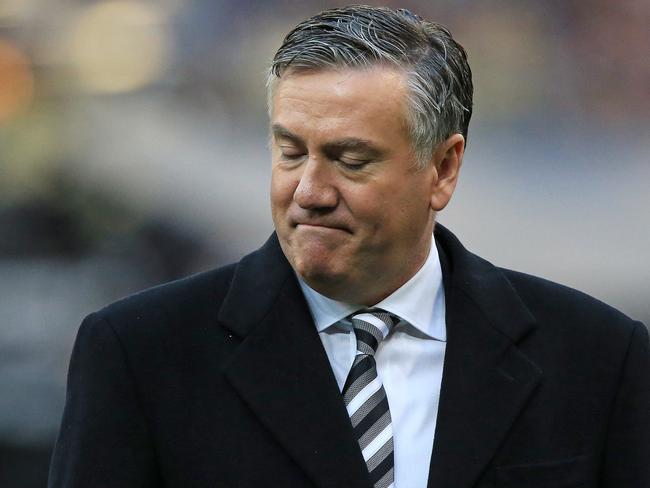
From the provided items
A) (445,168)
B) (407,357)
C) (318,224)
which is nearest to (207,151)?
(445,168)

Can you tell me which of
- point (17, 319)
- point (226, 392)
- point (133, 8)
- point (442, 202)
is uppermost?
point (133, 8)

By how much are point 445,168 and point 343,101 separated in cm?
36

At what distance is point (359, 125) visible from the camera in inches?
94.8

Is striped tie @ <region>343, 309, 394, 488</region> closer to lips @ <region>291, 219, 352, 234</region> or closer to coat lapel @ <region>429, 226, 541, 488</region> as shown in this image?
coat lapel @ <region>429, 226, 541, 488</region>

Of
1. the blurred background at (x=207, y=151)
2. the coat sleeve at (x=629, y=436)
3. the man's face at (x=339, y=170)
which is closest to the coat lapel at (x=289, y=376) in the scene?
the man's face at (x=339, y=170)

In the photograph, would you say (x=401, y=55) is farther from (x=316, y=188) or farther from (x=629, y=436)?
(x=629, y=436)

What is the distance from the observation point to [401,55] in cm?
253

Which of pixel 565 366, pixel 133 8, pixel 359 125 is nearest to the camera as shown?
pixel 359 125

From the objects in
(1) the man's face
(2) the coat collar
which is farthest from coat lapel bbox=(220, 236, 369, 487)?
(1) the man's face

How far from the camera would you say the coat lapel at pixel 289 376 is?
243cm

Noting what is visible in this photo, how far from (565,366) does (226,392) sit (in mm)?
698

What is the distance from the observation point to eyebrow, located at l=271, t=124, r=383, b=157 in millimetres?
2393

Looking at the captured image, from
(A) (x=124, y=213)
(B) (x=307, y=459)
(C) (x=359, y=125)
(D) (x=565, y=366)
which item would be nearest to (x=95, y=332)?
(B) (x=307, y=459)

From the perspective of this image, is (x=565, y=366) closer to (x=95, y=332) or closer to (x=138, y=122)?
(x=95, y=332)
